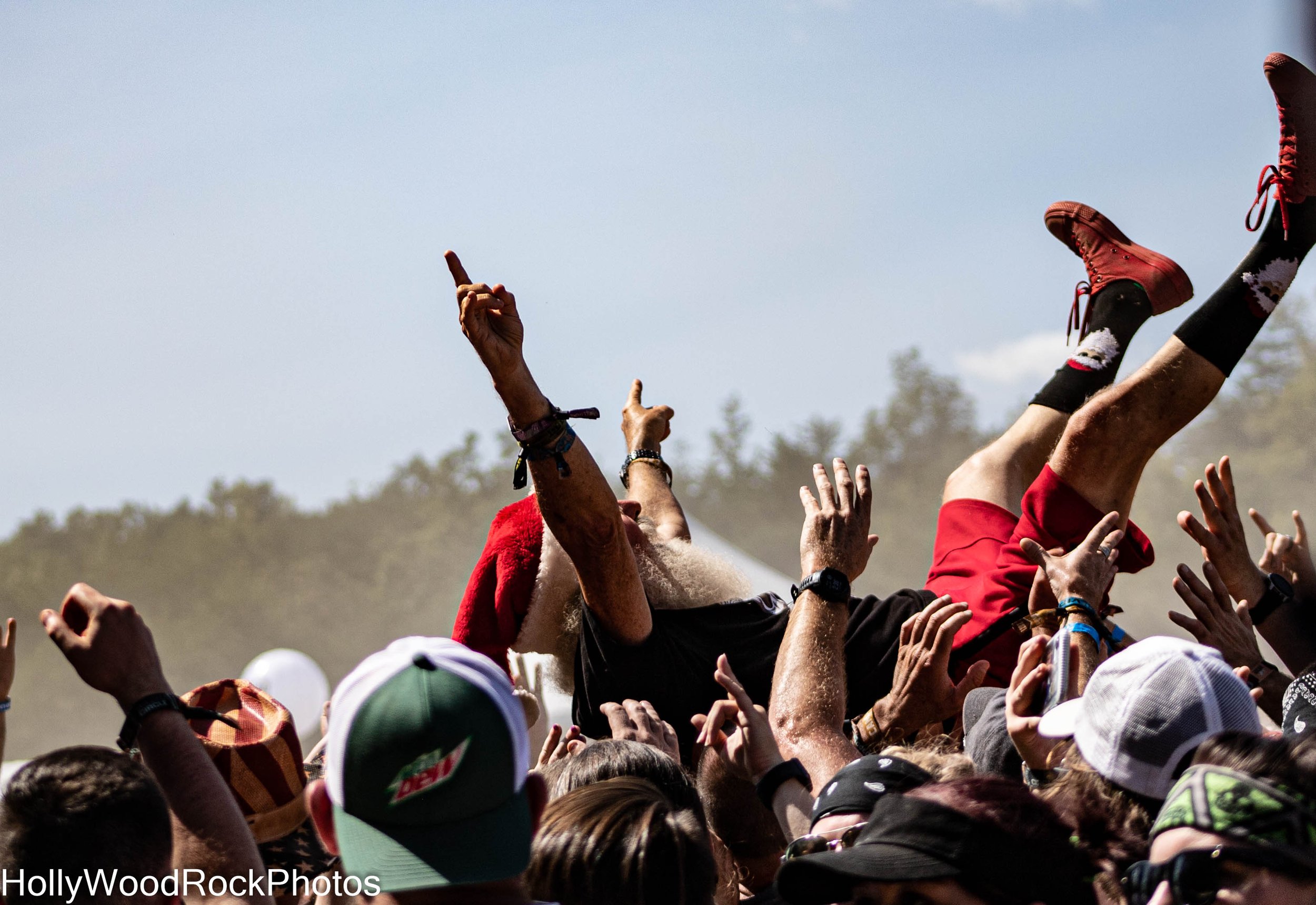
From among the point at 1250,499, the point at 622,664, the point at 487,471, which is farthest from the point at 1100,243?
the point at 487,471

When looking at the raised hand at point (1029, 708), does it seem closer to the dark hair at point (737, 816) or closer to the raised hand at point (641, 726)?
the dark hair at point (737, 816)

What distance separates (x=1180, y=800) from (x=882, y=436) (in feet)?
129

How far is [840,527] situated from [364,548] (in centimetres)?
3254

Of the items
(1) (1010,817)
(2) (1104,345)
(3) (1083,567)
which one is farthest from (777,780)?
(2) (1104,345)

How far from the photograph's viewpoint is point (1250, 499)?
30688mm

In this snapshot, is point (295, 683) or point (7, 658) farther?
point (295, 683)

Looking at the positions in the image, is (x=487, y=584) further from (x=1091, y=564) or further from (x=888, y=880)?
(x=888, y=880)

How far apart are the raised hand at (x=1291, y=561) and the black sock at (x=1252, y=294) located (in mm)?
518

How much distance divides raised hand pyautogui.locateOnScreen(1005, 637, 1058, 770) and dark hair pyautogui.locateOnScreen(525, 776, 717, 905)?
2.11ft

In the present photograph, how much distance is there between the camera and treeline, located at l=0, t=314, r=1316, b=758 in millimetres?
29203

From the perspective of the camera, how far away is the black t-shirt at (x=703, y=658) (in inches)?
124

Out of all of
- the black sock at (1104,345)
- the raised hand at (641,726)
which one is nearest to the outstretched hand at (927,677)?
the raised hand at (641,726)

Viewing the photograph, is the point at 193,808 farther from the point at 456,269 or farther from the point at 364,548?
the point at 364,548

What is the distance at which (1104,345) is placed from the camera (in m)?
3.86
